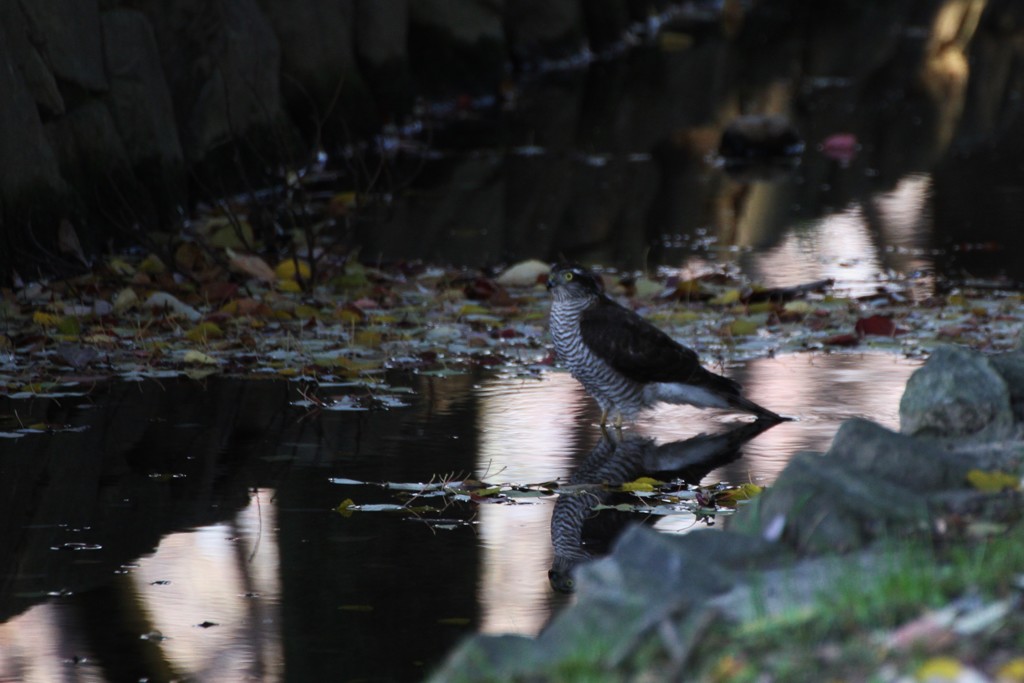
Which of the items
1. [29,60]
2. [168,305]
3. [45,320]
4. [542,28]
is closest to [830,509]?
[45,320]

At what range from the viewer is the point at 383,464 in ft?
21.8

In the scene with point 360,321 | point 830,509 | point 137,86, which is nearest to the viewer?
point 830,509

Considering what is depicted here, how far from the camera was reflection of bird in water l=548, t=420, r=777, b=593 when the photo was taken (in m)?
5.63

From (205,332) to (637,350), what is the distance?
2.52m

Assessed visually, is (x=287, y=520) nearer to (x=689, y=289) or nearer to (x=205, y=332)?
(x=205, y=332)

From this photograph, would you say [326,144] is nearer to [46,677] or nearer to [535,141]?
[535,141]

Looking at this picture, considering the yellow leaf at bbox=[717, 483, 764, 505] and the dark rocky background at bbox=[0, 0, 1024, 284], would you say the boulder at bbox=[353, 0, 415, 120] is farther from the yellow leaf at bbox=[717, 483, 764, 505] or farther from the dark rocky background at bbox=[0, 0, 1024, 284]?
the yellow leaf at bbox=[717, 483, 764, 505]

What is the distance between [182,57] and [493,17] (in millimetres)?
9754

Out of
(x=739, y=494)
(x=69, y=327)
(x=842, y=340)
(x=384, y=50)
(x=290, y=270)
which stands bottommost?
(x=739, y=494)

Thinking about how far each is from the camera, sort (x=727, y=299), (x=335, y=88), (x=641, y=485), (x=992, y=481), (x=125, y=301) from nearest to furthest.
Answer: (x=992, y=481) < (x=641, y=485) < (x=125, y=301) < (x=727, y=299) < (x=335, y=88)

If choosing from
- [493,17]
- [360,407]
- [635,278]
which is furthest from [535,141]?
[360,407]

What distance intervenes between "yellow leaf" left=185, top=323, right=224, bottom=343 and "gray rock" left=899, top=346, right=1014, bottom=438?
426 centimetres

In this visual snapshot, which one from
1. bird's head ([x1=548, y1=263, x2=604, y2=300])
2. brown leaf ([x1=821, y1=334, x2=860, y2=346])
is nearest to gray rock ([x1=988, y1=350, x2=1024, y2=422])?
bird's head ([x1=548, y1=263, x2=604, y2=300])

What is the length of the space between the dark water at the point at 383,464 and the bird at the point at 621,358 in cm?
17
